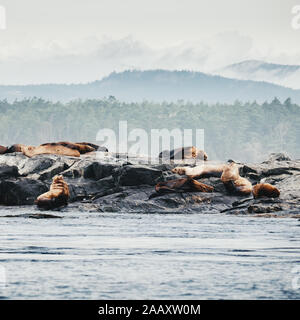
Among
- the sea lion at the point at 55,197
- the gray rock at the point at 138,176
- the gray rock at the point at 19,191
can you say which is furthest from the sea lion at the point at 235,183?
the gray rock at the point at 19,191

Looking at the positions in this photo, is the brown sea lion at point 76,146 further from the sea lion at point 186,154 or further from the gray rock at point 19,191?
the gray rock at point 19,191

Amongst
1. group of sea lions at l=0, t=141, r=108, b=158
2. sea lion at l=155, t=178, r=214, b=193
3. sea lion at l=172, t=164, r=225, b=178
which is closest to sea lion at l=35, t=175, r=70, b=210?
sea lion at l=155, t=178, r=214, b=193

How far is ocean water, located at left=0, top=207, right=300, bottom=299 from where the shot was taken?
12.2m

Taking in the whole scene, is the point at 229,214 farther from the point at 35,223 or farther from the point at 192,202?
the point at 35,223

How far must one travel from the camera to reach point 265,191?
2800 cm

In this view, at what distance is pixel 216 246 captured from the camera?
703 inches

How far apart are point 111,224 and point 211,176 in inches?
355

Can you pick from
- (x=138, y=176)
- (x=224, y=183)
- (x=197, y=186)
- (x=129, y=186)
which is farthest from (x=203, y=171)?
(x=129, y=186)

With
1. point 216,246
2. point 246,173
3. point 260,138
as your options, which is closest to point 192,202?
point 246,173

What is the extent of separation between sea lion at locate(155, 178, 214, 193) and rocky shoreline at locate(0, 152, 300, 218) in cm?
21

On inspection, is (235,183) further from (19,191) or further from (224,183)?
(19,191)

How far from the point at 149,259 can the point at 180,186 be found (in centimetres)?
1378

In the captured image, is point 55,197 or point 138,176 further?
point 138,176
